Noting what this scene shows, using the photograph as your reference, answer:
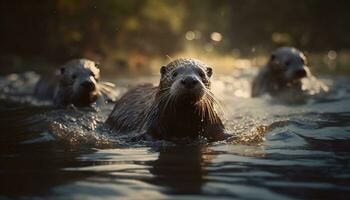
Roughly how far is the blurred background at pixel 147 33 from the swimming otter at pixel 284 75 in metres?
4.36

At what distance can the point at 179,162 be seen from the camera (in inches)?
177

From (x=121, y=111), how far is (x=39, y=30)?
1808 centimetres

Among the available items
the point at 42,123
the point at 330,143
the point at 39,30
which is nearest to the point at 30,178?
the point at 330,143

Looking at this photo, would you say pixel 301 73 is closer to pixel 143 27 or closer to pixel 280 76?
pixel 280 76

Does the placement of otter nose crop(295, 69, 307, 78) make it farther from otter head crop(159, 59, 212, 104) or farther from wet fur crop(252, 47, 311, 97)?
otter head crop(159, 59, 212, 104)

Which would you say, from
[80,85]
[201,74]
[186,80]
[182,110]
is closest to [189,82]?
[186,80]

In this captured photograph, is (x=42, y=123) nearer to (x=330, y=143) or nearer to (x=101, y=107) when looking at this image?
(x=101, y=107)

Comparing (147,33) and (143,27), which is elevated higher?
(143,27)

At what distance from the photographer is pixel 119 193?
347cm

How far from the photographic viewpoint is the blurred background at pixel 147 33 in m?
23.7

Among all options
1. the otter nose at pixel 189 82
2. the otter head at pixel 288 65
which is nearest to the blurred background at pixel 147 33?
the otter head at pixel 288 65

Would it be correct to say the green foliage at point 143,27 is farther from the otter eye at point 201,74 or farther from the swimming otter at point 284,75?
the otter eye at point 201,74

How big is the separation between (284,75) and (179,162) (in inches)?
244

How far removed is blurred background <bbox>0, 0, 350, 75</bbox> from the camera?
77.7 feet
